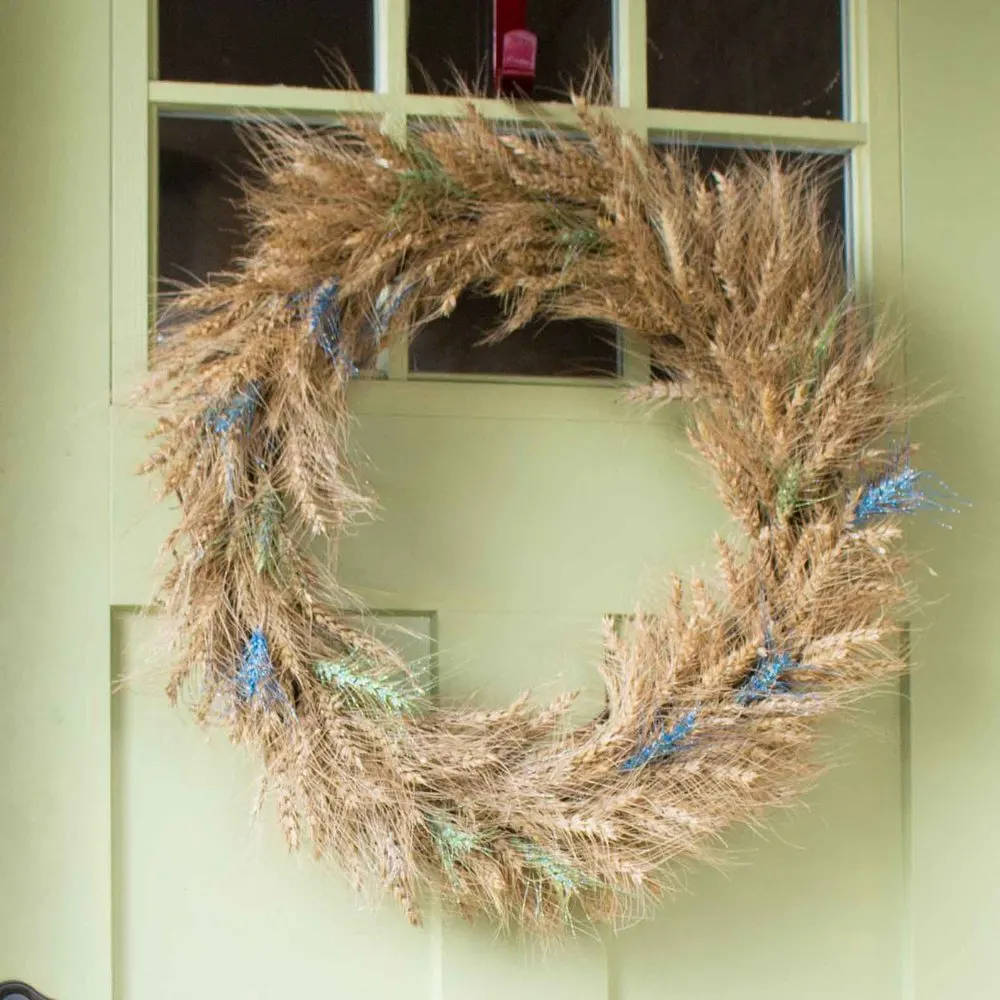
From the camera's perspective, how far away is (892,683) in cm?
115

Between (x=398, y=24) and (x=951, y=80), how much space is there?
1.93 ft

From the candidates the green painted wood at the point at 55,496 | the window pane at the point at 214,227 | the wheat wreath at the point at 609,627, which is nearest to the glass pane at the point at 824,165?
the wheat wreath at the point at 609,627

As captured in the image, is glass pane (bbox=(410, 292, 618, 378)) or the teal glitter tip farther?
glass pane (bbox=(410, 292, 618, 378))

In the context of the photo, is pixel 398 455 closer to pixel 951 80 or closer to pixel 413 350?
pixel 413 350

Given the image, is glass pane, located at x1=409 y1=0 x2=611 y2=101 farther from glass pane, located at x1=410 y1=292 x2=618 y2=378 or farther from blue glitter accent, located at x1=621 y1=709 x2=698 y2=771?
blue glitter accent, located at x1=621 y1=709 x2=698 y2=771

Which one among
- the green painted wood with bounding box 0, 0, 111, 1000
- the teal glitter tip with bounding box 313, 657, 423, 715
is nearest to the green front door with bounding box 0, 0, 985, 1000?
the green painted wood with bounding box 0, 0, 111, 1000

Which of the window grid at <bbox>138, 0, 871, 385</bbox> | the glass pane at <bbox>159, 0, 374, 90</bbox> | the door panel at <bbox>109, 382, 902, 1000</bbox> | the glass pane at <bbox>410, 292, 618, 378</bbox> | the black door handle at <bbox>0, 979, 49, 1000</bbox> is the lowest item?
the black door handle at <bbox>0, 979, 49, 1000</bbox>

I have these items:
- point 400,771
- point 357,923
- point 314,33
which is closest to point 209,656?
point 400,771

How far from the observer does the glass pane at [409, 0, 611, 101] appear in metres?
1.13

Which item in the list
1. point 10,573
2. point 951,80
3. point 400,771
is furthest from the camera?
point 951,80

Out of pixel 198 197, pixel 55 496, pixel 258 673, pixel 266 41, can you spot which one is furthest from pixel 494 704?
pixel 266 41

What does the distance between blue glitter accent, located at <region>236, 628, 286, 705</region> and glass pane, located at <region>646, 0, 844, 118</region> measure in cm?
68

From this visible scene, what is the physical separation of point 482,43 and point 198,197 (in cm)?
33

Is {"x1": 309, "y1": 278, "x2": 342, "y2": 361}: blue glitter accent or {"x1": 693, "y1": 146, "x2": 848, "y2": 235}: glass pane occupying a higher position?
{"x1": 693, "y1": 146, "x2": 848, "y2": 235}: glass pane
